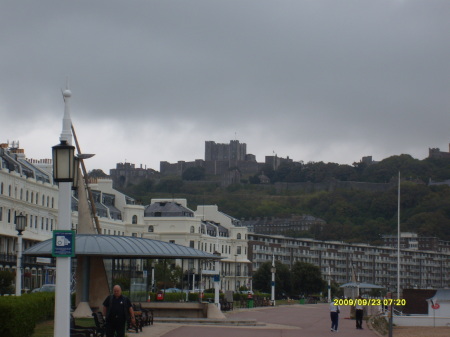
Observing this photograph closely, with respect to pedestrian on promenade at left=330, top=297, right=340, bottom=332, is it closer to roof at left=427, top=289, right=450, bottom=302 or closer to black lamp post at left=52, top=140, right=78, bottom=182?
black lamp post at left=52, top=140, right=78, bottom=182

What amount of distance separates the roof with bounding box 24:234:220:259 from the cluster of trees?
3595 inches

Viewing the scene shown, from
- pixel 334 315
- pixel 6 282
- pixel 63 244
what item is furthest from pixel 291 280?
pixel 63 244

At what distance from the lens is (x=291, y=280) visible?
131750mm

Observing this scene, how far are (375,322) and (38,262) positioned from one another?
41.8 metres

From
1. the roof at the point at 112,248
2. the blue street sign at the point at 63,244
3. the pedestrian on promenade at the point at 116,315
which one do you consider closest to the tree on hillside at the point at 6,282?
the roof at the point at 112,248

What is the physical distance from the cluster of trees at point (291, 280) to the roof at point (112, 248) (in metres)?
91.3

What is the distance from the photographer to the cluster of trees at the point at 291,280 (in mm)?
131750

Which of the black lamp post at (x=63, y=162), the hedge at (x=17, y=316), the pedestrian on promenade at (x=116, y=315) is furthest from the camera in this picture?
the pedestrian on promenade at (x=116, y=315)

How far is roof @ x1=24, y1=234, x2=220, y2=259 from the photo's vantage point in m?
37.4

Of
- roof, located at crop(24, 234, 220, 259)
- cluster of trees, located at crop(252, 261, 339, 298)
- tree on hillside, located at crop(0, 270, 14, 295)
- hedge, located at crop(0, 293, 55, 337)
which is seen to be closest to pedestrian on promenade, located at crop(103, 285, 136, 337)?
hedge, located at crop(0, 293, 55, 337)

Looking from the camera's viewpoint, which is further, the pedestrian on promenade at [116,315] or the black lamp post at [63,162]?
the pedestrian on promenade at [116,315]

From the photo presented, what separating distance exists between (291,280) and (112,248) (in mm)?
95963

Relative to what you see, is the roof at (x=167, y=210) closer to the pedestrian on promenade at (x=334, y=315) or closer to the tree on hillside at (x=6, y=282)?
the tree on hillside at (x=6, y=282)

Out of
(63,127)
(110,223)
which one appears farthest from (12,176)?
(63,127)
